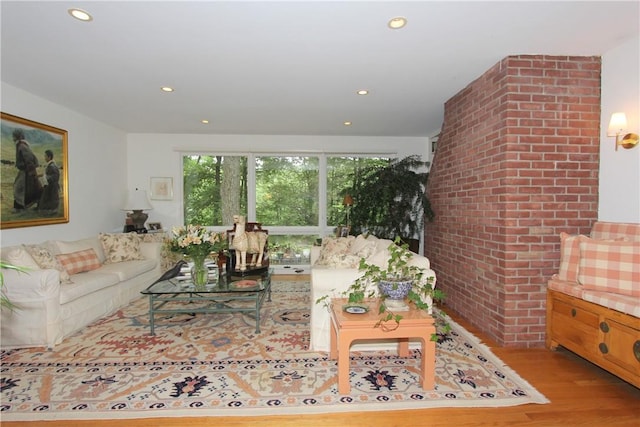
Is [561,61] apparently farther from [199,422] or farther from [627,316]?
[199,422]

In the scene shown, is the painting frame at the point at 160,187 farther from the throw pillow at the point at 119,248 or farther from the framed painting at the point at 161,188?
the throw pillow at the point at 119,248

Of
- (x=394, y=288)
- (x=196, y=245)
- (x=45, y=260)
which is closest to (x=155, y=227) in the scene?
(x=45, y=260)

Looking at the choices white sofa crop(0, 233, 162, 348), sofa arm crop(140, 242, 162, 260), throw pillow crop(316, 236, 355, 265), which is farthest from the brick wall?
sofa arm crop(140, 242, 162, 260)

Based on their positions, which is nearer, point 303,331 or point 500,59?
point 500,59

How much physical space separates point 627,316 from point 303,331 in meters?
2.50

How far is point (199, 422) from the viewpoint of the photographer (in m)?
1.93

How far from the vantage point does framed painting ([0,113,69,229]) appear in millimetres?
3406

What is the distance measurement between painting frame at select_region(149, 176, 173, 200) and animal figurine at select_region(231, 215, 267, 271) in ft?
8.42

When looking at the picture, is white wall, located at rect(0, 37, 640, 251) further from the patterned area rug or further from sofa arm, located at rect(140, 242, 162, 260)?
the patterned area rug

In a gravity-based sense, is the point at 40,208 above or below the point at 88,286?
above

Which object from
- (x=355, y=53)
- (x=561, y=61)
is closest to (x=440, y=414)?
(x=355, y=53)

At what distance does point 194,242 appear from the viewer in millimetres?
3301

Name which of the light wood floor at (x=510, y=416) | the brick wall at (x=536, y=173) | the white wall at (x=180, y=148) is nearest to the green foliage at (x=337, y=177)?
the white wall at (x=180, y=148)

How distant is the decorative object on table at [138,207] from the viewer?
5.16 meters
